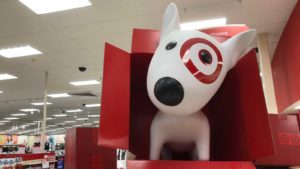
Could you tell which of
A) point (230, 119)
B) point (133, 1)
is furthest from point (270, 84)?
point (230, 119)

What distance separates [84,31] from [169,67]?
173 inches

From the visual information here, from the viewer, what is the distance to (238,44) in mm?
1126

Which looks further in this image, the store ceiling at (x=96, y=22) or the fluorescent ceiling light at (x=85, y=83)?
the fluorescent ceiling light at (x=85, y=83)

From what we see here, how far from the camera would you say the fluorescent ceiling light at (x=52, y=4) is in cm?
396

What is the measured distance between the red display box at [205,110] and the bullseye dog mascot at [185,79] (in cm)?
9

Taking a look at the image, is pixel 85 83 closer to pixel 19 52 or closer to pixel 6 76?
pixel 6 76

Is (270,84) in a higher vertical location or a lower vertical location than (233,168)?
higher

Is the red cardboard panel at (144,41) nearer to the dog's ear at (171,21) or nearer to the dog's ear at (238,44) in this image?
the dog's ear at (171,21)

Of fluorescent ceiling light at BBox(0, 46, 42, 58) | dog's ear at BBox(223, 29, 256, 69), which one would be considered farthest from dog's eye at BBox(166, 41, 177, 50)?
fluorescent ceiling light at BBox(0, 46, 42, 58)

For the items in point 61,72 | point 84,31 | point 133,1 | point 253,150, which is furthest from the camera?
point 61,72

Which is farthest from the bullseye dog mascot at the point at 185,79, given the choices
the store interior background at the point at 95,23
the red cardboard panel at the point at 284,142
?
the store interior background at the point at 95,23

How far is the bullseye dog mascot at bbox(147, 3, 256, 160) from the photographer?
0.97 metres

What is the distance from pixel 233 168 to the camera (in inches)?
35.1

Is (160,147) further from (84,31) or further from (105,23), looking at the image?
(84,31)
